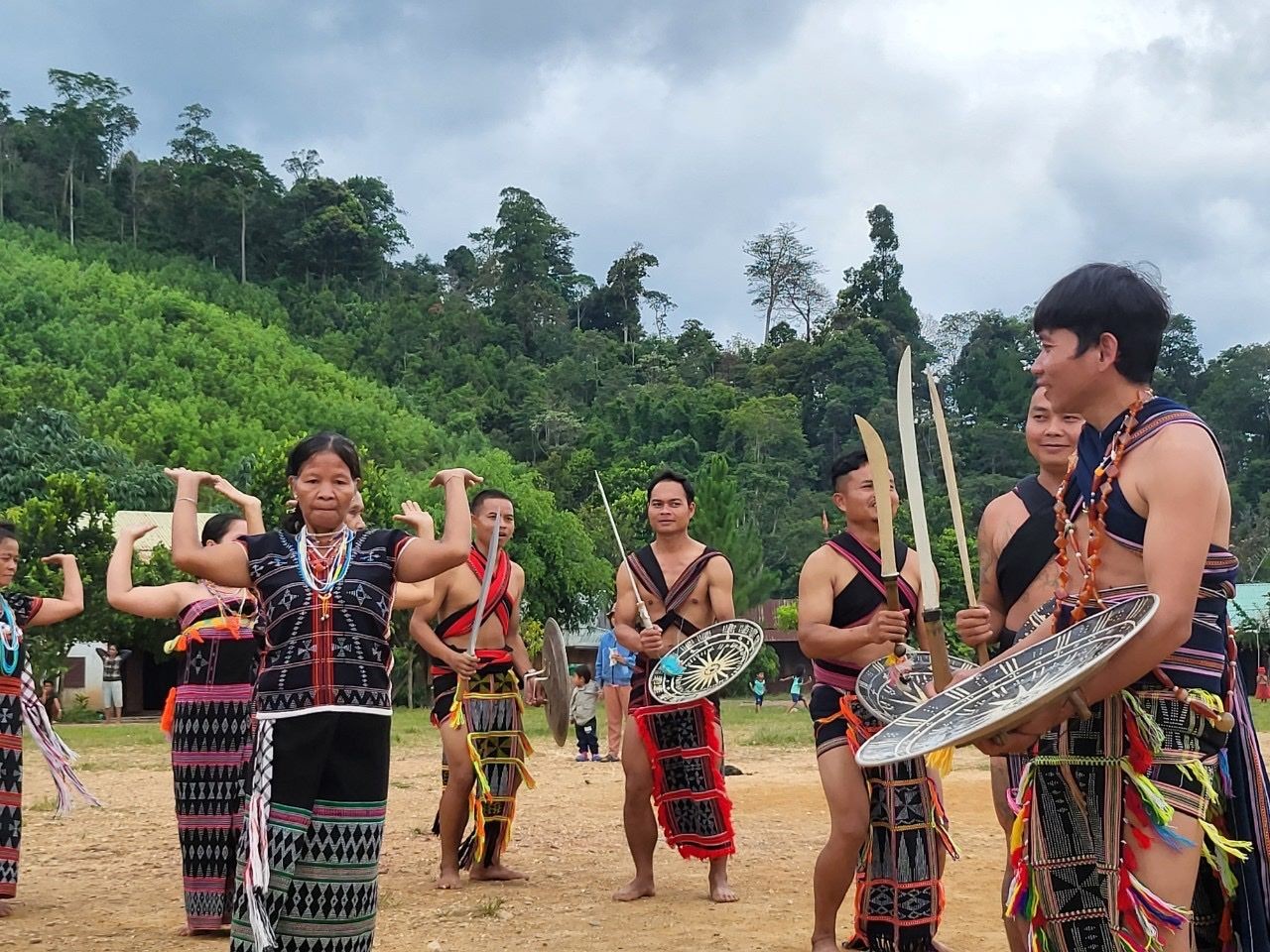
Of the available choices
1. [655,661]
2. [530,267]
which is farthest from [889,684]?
[530,267]

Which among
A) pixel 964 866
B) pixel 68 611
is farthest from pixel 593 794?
→ pixel 68 611

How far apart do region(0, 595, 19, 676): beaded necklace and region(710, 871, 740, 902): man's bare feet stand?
413 cm

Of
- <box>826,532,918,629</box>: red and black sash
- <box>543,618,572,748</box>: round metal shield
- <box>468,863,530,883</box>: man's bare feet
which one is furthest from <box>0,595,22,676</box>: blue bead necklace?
<box>826,532,918,629</box>: red and black sash

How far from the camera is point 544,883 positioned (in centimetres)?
845

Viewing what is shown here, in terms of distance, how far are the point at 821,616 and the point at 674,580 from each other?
6.00 ft

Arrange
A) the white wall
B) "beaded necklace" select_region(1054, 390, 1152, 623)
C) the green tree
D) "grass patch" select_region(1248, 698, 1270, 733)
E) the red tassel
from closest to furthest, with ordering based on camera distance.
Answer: "beaded necklace" select_region(1054, 390, 1152, 623)
the red tassel
"grass patch" select_region(1248, 698, 1270, 733)
the green tree
the white wall

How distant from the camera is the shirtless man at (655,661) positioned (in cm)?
779

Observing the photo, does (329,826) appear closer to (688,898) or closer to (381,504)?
(688,898)

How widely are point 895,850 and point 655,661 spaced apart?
6.95 feet

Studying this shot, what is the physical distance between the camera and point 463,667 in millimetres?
8062

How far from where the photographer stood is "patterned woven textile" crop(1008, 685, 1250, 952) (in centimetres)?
326

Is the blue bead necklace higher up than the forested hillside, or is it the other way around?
the forested hillside

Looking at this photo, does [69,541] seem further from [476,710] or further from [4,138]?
[4,138]

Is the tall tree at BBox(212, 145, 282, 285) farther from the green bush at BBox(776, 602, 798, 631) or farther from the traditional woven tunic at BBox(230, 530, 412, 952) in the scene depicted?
the traditional woven tunic at BBox(230, 530, 412, 952)
